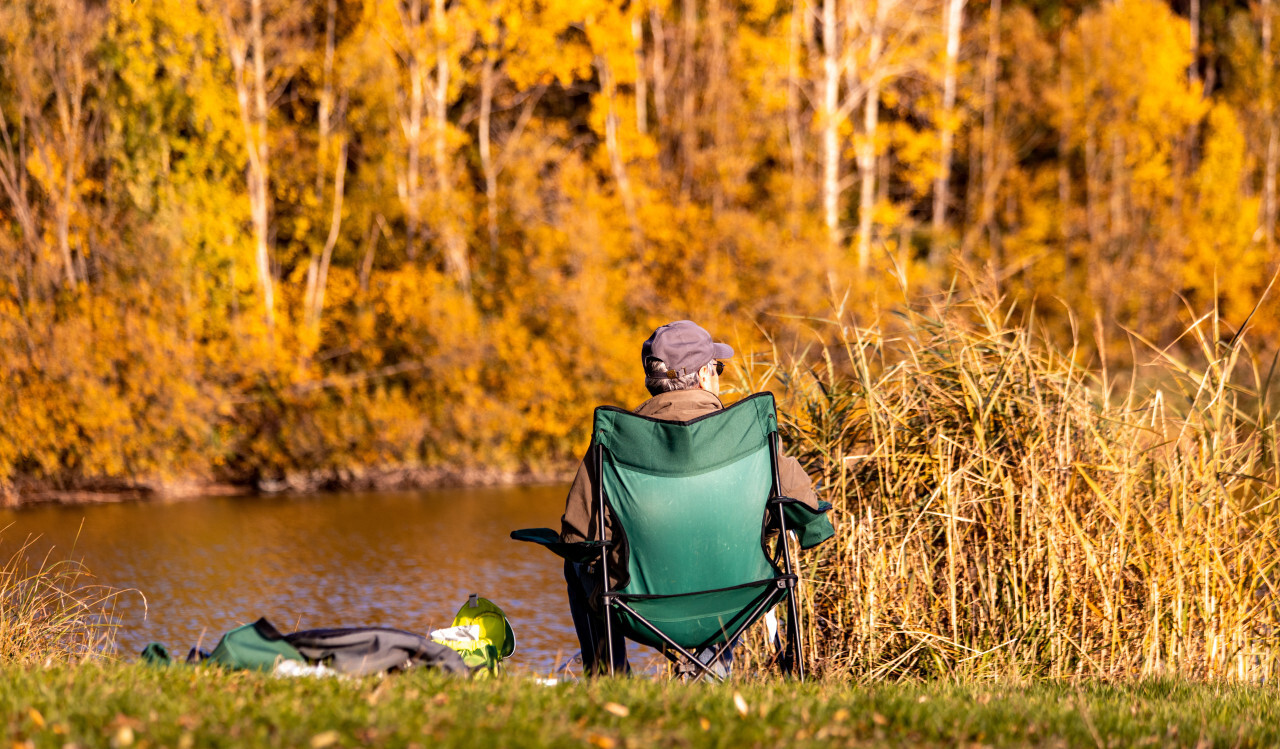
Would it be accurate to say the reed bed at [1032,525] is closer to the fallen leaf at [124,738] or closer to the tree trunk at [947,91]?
the fallen leaf at [124,738]

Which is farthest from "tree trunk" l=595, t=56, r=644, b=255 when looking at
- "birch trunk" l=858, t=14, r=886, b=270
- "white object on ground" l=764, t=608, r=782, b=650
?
"white object on ground" l=764, t=608, r=782, b=650

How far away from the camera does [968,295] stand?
517 cm

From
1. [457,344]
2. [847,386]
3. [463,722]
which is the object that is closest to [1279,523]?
[847,386]

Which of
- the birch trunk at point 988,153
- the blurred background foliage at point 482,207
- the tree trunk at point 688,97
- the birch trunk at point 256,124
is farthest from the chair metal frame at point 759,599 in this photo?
the birch trunk at point 988,153

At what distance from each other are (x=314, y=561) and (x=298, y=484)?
20.7ft

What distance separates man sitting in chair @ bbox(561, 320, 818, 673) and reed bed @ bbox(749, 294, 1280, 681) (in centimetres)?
74

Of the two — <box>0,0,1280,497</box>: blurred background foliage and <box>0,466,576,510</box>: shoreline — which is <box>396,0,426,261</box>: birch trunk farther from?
<box>0,466,576,510</box>: shoreline

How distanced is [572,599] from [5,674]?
1585 millimetres

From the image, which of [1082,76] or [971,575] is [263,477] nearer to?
[971,575]

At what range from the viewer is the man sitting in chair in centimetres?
394

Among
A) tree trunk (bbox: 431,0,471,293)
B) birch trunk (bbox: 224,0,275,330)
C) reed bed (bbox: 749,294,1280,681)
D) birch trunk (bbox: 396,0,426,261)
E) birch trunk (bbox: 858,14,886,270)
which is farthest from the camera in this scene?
birch trunk (bbox: 858,14,886,270)

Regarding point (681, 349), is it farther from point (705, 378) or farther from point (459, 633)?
point (459, 633)

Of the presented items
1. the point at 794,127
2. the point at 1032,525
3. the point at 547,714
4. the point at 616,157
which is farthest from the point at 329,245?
the point at 547,714

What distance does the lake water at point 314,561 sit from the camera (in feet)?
24.0
